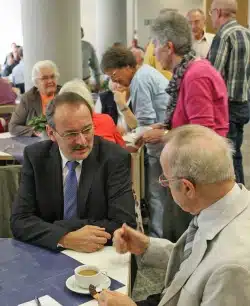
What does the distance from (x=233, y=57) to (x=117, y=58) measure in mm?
990

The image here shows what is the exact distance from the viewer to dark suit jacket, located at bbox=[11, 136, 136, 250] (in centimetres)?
218

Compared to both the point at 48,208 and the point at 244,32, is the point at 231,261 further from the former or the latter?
the point at 244,32

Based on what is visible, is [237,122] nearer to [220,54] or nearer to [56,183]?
[220,54]

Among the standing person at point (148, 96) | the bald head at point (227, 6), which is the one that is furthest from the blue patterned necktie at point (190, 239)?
the bald head at point (227, 6)

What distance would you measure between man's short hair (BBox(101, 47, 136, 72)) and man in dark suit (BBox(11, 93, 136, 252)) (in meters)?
1.66

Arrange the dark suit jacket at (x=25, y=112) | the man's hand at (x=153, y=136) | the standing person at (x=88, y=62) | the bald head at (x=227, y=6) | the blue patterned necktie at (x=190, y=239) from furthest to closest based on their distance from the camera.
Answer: the standing person at (x=88, y=62) < the dark suit jacket at (x=25, y=112) < the bald head at (x=227, y=6) < the man's hand at (x=153, y=136) < the blue patterned necktie at (x=190, y=239)

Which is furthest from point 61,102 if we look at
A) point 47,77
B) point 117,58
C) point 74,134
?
point 47,77

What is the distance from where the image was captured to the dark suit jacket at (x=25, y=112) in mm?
4238

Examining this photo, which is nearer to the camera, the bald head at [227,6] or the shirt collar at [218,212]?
the shirt collar at [218,212]

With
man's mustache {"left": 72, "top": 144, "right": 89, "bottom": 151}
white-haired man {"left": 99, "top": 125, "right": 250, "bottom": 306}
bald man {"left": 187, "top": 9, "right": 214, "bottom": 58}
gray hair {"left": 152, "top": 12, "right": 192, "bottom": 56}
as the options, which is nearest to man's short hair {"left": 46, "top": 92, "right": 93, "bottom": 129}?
man's mustache {"left": 72, "top": 144, "right": 89, "bottom": 151}

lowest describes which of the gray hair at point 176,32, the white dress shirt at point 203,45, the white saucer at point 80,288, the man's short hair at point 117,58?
the white saucer at point 80,288

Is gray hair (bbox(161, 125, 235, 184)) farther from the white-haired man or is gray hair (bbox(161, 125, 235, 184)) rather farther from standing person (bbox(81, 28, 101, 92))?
standing person (bbox(81, 28, 101, 92))

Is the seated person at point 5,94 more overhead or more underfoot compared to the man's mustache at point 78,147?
more underfoot

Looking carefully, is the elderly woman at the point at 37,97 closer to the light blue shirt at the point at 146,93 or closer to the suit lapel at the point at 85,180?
the light blue shirt at the point at 146,93
